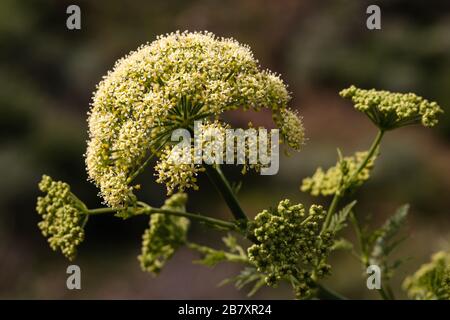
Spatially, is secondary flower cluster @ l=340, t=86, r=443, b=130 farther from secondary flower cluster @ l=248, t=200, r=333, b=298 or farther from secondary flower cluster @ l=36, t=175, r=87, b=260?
secondary flower cluster @ l=36, t=175, r=87, b=260

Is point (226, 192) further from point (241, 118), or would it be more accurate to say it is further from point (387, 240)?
point (241, 118)

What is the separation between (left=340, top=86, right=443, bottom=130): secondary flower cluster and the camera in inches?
170

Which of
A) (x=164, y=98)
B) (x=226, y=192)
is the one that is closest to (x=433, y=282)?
(x=226, y=192)

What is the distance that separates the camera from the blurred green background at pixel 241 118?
15758 millimetres

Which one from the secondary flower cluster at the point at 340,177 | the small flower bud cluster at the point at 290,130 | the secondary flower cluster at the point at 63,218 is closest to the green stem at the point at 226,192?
the small flower bud cluster at the point at 290,130

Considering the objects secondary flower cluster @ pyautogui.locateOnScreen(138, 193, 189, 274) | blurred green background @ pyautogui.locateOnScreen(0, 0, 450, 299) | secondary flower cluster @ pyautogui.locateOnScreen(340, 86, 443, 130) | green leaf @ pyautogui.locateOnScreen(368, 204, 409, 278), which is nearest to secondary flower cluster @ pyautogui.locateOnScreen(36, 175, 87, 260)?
secondary flower cluster @ pyautogui.locateOnScreen(138, 193, 189, 274)

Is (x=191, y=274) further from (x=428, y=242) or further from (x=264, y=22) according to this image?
(x=264, y=22)

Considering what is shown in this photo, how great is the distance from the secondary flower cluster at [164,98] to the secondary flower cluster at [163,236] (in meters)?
1.15

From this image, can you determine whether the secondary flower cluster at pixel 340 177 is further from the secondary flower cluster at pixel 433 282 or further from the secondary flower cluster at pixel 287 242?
the secondary flower cluster at pixel 433 282

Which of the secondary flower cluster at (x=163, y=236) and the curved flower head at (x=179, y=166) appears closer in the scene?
the curved flower head at (x=179, y=166)

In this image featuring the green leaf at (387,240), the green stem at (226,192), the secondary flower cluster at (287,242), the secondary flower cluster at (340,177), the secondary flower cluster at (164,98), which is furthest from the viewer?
the green leaf at (387,240)

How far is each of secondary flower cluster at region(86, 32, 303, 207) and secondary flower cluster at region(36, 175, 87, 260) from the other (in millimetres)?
358
